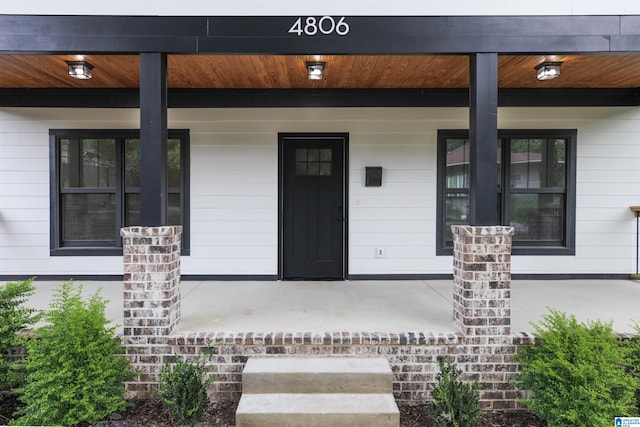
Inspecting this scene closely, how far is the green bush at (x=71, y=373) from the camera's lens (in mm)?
2588

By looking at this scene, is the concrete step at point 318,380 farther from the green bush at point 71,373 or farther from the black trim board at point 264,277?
the black trim board at point 264,277

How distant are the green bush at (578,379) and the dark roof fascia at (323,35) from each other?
2.31 metres

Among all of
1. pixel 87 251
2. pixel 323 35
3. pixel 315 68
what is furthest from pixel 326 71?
pixel 87 251

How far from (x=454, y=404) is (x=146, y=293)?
96.8 inches

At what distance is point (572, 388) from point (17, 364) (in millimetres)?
3959

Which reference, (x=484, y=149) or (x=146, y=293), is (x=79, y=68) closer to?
(x=146, y=293)

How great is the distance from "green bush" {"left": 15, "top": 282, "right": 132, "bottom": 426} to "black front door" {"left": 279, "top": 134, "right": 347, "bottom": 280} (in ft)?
8.64

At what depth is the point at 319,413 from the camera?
102 inches

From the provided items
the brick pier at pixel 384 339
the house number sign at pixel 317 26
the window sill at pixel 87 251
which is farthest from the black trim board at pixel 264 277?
the house number sign at pixel 317 26

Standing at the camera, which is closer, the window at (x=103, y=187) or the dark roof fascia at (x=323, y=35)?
the dark roof fascia at (x=323, y=35)

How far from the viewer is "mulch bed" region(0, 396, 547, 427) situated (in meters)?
2.79

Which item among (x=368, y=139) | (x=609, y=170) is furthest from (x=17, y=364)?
(x=609, y=170)

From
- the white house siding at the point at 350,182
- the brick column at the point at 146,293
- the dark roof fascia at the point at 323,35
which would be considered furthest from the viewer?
the white house siding at the point at 350,182

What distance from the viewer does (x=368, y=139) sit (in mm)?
5066
